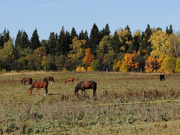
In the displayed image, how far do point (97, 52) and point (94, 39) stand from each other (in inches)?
298

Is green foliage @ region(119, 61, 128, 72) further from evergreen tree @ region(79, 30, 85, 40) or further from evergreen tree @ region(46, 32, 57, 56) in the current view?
evergreen tree @ region(79, 30, 85, 40)

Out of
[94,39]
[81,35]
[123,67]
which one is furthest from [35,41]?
[123,67]

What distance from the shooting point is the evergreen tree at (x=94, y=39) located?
125m

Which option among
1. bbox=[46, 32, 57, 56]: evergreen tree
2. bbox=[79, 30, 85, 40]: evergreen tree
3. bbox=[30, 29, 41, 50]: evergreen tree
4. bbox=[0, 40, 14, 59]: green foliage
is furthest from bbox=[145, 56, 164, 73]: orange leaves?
bbox=[30, 29, 41, 50]: evergreen tree

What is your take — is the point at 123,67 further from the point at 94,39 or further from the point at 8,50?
the point at 8,50

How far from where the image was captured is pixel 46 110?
579 inches

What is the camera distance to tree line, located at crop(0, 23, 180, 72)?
91812 millimetres

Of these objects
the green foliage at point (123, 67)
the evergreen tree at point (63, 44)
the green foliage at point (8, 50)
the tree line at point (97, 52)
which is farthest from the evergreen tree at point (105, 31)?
the green foliage at point (8, 50)

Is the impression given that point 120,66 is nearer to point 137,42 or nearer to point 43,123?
point 137,42

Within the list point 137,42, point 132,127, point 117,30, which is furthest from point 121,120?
point 117,30

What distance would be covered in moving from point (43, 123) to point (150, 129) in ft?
15.1

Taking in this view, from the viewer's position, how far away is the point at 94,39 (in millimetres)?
127688

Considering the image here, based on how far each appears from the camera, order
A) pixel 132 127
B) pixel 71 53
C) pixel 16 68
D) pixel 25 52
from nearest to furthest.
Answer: pixel 132 127, pixel 16 68, pixel 25 52, pixel 71 53

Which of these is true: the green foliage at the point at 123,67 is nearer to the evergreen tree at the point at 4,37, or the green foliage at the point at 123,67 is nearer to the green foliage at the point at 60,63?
the green foliage at the point at 60,63
